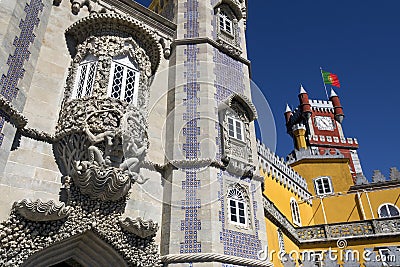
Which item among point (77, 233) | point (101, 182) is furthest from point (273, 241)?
point (77, 233)

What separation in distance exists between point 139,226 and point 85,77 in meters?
4.01

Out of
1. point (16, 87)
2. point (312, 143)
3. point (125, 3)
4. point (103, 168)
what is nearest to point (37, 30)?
point (16, 87)

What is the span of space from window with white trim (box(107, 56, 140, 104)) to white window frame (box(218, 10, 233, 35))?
4.17 meters

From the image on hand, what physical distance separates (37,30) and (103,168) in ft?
13.4

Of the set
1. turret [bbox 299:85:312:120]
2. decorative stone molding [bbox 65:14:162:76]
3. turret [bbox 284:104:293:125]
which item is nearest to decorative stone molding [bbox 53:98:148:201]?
decorative stone molding [bbox 65:14:162:76]

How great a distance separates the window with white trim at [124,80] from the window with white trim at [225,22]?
4.25 metres

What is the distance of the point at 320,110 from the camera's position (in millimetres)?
42406

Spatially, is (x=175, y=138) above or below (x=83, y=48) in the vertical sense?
below

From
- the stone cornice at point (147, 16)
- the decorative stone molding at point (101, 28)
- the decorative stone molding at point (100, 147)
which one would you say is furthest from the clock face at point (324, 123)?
the decorative stone molding at point (100, 147)

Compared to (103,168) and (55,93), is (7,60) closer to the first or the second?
(55,93)

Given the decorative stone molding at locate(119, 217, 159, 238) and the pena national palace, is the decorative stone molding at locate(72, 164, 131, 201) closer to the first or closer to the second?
the pena national palace

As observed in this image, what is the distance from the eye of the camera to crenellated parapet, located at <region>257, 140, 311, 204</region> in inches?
702

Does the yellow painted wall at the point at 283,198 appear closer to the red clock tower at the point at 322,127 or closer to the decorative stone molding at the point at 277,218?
the decorative stone molding at the point at 277,218

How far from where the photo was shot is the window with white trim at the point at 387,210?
19.6 m
